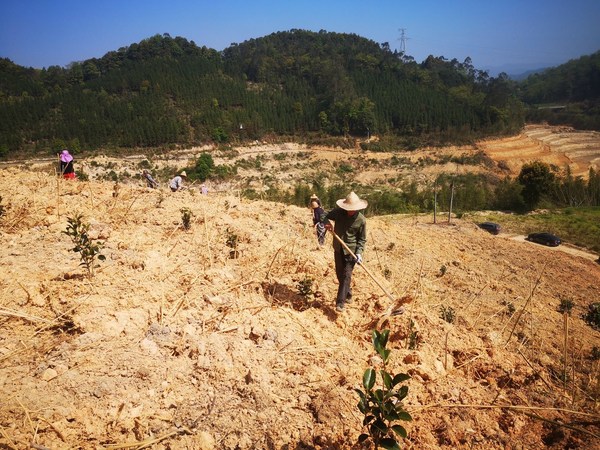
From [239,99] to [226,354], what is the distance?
2859 inches

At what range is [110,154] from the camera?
156ft

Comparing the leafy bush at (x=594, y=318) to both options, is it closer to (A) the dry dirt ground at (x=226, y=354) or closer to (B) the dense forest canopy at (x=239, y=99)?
(A) the dry dirt ground at (x=226, y=354)

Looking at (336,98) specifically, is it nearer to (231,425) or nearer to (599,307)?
(599,307)

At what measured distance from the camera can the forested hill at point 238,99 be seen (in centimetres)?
5488

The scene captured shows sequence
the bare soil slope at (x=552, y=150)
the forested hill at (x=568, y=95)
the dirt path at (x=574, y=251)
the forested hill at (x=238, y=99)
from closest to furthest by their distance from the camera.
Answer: the dirt path at (x=574, y=251), the bare soil slope at (x=552, y=150), the forested hill at (x=238, y=99), the forested hill at (x=568, y=95)

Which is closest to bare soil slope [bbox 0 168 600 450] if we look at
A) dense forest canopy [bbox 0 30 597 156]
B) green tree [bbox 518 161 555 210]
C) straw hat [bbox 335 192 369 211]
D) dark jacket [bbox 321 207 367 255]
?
dark jacket [bbox 321 207 367 255]

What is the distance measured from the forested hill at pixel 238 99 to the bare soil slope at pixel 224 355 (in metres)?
51.2

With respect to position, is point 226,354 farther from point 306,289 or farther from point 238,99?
point 238,99

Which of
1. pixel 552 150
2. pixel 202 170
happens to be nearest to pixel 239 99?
pixel 202 170

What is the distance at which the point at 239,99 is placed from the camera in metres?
70.1

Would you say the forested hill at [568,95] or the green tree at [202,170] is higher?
the forested hill at [568,95]

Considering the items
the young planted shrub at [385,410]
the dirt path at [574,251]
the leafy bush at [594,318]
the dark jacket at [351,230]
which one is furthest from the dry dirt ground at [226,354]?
the dirt path at [574,251]

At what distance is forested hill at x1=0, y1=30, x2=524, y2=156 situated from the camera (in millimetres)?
54875

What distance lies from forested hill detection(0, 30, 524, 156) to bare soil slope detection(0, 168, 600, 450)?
51.2m
